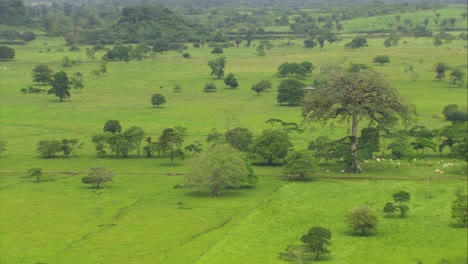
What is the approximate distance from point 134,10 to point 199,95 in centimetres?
9893

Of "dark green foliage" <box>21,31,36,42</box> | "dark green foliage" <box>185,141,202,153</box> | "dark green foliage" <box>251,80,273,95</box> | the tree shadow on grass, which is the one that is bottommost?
the tree shadow on grass

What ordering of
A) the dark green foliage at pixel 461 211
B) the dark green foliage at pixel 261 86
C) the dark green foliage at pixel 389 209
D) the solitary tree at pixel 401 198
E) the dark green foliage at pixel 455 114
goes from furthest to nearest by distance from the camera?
the dark green foliage at pixel 261 86, the dark green foliage at pixel 455 114, the solitary tree at pixel 401 198, the dark green foliage at pixel 389 209, the dark green foliage at pixel 461 211

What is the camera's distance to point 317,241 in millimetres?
35812

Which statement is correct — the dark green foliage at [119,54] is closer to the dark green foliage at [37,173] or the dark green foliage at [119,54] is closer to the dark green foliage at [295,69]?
the dark green foliage at [295,69]

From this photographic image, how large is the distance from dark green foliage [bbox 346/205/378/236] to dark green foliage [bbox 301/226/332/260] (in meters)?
3.21

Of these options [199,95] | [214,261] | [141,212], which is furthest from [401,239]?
[199,95]

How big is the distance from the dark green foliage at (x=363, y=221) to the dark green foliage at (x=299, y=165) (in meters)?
13.7

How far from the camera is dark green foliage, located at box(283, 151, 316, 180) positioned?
53600 millimetres

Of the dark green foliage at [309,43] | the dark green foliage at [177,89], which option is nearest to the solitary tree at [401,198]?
the dark green foliage at [177,89]

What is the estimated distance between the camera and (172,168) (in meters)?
60.9

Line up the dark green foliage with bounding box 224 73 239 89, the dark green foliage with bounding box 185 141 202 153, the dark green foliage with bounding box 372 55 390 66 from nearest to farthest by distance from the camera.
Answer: the dark green foliage with bounding box 185 141 202 153
the dark green foliage with bounding box 224 73 239 89
the dark green foliage with bounding box 372 55 390 66

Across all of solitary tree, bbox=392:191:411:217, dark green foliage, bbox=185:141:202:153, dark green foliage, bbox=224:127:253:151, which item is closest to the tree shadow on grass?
dark green foliage, bbox=224:127:253:151

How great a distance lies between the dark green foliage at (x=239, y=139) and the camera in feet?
209

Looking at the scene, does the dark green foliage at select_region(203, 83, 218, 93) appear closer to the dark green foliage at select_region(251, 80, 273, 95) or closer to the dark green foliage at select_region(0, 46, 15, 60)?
the dark green foliage at select_region(251, 80, 273, 95)
